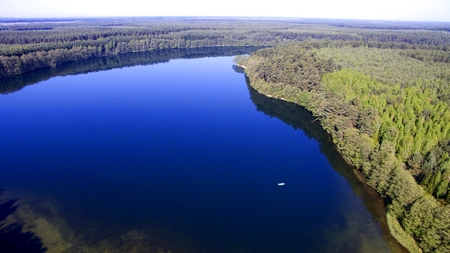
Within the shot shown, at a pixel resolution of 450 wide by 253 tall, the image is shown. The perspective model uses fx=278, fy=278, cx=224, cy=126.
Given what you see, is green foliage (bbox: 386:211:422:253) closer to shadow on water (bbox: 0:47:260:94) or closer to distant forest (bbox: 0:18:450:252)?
distant forest (bbox: 0:18:450:252)

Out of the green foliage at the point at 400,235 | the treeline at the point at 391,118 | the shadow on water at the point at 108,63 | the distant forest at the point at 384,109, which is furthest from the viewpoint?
the shadow on water at the point at 108,63

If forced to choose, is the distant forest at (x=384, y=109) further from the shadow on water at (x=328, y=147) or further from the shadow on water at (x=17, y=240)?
the shadow on water at (x=17, y=240)

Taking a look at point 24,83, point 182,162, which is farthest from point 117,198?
point 24,83

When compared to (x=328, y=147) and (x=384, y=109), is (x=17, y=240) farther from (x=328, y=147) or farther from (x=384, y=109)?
(x=384, y=109)

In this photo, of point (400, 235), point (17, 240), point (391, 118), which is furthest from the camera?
point (391, 118)

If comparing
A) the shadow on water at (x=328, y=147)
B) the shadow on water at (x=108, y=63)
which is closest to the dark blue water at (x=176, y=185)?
the shadow on water at (x=328, y=147)

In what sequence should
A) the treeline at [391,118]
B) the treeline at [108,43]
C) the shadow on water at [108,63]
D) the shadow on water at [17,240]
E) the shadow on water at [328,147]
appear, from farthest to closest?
the treeline at [108,43] → the shadow on water at [108,63] → the shadow on water at [328,147] → the treeline at [391,118] → the shadow on water at [17,240]

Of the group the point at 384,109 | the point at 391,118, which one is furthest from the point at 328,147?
the point at 384,109
